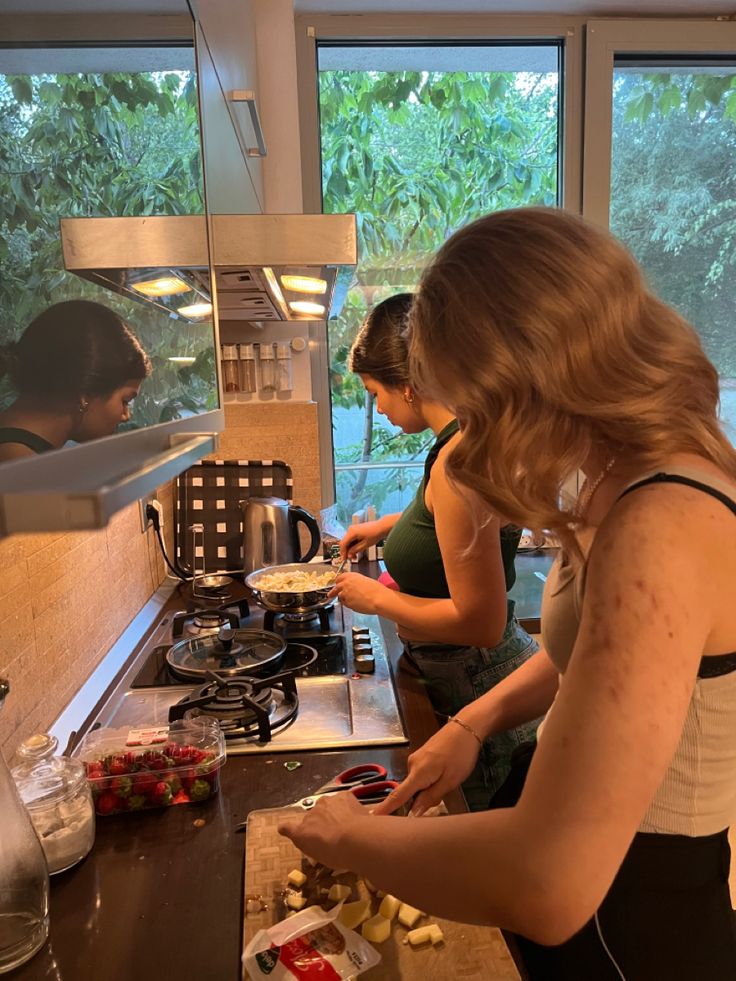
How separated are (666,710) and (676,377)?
0.32m

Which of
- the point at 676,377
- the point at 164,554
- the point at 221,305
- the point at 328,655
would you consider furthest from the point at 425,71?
the point at 676,377

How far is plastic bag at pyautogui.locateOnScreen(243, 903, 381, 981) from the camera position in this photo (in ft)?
2.18

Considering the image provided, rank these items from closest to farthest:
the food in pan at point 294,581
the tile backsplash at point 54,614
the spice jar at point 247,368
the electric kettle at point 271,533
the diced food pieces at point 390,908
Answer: the diced food pieces at point 390,908 → the tile backsplash at point 54,614 → the food in pan at point 294,581 → the electric kettle at point 271,533 → the spice jar at point 247,368

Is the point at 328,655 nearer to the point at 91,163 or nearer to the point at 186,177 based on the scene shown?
the point at 186,177

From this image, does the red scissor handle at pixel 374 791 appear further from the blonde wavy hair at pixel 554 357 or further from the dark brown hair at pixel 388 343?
the dark brown hair at pixel 388 343

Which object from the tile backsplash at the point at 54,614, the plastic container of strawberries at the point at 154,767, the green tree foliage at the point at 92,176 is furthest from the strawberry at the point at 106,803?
the green tree foliage at the point at 92,176

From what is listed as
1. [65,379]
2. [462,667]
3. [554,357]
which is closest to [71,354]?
[65,379]

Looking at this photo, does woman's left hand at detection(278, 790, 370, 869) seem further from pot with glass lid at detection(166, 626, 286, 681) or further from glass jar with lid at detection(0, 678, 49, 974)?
pot with glass lid at detection(166, 626, 286, 681)

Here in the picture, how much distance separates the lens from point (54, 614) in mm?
1164

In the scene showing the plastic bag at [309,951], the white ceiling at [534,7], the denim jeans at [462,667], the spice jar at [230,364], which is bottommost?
the denim jeans at [462,667]

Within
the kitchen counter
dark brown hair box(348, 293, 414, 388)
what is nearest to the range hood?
dark brown hair box(348, 293, 414, 388)

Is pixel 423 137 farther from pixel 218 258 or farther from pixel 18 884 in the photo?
pixel 18 884

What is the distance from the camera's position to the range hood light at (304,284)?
135 cm

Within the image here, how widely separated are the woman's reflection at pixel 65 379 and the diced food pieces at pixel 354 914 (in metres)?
0.56
